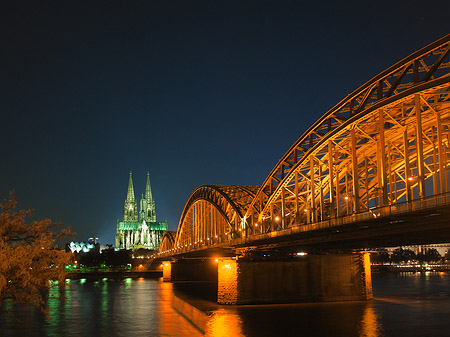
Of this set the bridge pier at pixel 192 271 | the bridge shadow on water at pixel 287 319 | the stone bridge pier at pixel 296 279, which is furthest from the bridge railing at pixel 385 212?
the bridge pier at pixel 192 271

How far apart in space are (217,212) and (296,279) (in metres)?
45.0

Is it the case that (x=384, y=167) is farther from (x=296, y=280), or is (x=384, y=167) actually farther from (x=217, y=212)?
(x=217, y=212)

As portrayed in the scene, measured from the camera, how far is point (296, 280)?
61812mm

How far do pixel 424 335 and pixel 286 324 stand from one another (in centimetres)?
1121

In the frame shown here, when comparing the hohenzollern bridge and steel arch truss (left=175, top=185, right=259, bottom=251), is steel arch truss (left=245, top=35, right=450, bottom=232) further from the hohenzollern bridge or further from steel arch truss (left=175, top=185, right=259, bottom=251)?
steel arch truss (left=175, top=185, right=259, bottom=251)

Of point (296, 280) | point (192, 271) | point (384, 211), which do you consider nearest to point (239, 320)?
point (296, 280)

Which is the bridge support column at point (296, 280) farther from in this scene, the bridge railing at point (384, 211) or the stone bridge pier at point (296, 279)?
the bridge railing at point (384, 211)

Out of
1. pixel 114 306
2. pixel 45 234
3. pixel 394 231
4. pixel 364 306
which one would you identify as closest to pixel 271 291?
pixel 364 306

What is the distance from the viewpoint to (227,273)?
62.0 meters

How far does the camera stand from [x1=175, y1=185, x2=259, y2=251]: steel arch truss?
291 feet

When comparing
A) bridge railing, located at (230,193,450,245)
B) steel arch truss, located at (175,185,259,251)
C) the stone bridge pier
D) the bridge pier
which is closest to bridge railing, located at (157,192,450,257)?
bridge railing, located at (230,193,450,245)

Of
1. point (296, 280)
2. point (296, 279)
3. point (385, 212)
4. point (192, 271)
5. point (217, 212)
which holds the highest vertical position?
point (217, 212)

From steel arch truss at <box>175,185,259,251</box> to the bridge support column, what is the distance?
16.0 m

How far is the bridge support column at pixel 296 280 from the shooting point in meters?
60.6
